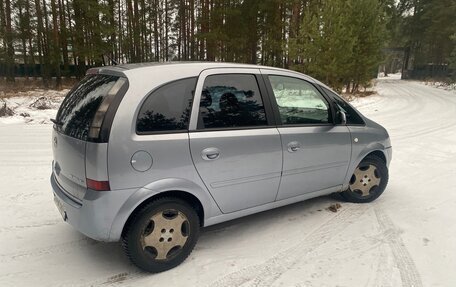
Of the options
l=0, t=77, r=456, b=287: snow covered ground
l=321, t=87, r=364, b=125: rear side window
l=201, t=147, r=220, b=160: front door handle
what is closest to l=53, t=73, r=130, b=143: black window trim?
l=201, t=147, r=220, b=160: front door handle

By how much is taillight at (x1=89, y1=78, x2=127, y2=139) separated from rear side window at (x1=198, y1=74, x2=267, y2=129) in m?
0.74

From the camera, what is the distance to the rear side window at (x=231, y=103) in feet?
9.76

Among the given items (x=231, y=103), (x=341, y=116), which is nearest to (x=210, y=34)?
(x=341, y=116)

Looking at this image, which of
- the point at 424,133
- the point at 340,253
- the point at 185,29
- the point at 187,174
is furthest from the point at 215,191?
the point at 185,29

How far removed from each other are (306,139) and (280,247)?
121 cm

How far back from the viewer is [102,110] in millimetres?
2572

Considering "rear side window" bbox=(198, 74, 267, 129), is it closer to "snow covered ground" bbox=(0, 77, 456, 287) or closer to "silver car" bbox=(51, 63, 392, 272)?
"silver car" bbox=(51, 63, 392, 272)

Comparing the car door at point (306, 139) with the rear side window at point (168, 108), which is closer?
the rear side window at point (168, 108)

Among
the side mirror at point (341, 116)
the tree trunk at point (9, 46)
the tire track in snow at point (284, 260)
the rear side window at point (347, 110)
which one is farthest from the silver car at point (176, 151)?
the tree trunk at point (9, 46)

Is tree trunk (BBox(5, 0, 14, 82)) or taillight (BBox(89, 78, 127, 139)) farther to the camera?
tree trunk (BBox(5, 0, 14, 82))

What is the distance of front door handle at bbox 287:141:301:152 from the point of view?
3.45m

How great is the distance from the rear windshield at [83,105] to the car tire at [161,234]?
33.2 inches

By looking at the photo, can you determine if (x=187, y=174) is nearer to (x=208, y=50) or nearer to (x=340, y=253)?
(x=340, y=253)

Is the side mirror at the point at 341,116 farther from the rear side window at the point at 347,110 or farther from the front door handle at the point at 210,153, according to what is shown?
the front door handle at the point at 210,153
